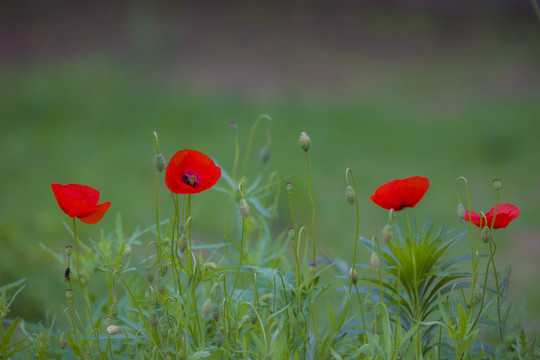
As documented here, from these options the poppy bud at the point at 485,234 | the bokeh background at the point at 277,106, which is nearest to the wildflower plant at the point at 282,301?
the poppy bud at the point at 485,234

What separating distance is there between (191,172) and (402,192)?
318 mm

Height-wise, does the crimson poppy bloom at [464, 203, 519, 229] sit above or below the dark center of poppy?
below

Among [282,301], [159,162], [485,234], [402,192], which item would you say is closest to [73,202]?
[159,162]

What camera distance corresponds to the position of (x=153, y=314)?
0.77 metres

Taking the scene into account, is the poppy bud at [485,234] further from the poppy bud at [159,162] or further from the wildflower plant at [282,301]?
the poppy bud at [159,162]

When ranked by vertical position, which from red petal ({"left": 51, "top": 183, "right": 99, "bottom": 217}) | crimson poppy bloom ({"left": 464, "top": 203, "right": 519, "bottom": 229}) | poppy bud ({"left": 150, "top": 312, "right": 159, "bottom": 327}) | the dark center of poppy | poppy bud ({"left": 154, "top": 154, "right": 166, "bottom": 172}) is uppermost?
poppy bud ({"left": 154, "top": 154, "right": 166, "bottom": 172})

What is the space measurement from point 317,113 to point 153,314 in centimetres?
339

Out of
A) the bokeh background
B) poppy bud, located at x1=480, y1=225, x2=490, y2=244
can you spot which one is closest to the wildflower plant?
poppy bud, located at x1=480, y1=225, x2=490, y2=244

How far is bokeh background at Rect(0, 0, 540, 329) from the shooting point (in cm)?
259

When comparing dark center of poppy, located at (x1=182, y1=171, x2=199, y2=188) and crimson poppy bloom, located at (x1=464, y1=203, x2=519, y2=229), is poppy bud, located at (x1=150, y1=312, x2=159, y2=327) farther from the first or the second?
crimson poppy bloom, located at (x1=464, y1=203, x2=519, y2=229)

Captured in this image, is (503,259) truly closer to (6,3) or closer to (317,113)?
(317,113)

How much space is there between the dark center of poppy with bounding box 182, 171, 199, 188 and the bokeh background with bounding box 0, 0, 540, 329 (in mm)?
871

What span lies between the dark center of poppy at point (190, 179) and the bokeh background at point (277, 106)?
0.87 meters

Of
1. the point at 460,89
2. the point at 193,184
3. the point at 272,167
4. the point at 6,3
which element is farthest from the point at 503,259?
the point at 6,3
